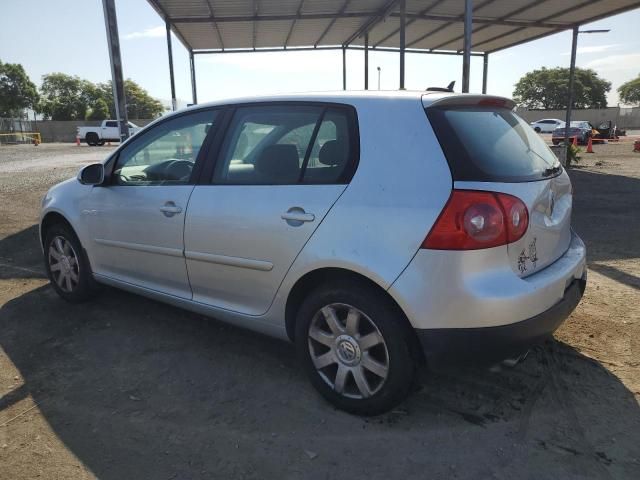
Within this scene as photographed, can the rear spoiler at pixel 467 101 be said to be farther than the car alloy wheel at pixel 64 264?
No

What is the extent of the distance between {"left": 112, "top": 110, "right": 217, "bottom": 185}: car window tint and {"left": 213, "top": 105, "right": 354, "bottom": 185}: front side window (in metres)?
0.29

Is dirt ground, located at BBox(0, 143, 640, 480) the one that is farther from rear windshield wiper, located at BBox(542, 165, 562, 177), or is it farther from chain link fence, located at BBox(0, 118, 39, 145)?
chain link fence, located at BBox(0, 118, 39, 145)

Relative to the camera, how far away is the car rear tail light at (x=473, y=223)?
2248mm

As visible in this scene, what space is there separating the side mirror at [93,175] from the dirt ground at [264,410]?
1.13m

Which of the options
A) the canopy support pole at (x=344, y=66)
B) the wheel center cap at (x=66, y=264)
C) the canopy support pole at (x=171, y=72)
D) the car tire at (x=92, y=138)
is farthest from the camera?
the car tire at (x=92, y=138)

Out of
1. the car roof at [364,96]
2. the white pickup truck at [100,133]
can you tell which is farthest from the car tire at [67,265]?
the white pickup truck at [100,133]

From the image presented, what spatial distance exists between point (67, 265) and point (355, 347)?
295cm

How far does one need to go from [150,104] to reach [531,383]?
97024mm

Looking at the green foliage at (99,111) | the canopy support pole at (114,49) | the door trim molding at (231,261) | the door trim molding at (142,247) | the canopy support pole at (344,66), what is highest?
the green foliage at (99,111)

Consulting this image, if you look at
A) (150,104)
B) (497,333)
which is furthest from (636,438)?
(150,104)

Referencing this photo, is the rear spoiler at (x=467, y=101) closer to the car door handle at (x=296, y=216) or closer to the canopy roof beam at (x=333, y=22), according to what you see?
the car door handle at (x=296, y=216)

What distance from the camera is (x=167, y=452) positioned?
2.44 meters

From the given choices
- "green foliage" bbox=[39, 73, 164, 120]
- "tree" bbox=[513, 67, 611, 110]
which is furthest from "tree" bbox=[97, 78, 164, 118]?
"tree" bbox=[513, 67, 611, 110]

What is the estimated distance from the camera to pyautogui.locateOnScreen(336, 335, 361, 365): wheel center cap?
2.60m
